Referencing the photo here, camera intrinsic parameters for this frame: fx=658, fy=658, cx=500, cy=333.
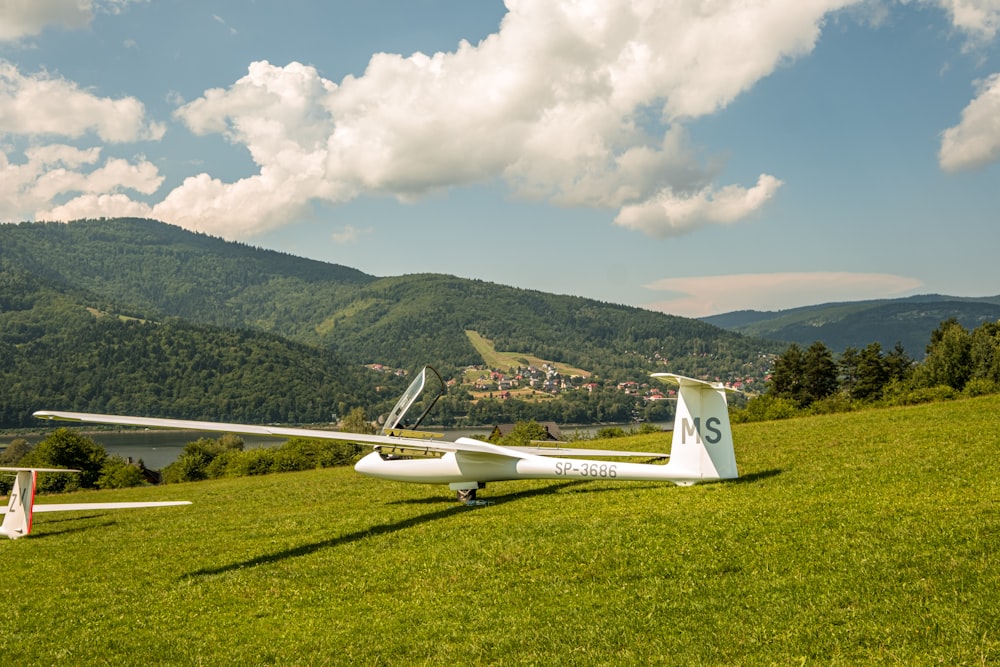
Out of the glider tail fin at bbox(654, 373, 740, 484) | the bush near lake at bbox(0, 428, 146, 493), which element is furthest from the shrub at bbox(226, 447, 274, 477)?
the glider tail fin at bbox(654, 373, 740, 484)

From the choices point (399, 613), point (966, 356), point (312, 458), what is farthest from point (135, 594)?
point (966, 356)

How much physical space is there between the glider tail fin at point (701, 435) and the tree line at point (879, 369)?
3367cm

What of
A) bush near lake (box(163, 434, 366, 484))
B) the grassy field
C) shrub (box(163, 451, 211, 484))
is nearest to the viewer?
the grassy field

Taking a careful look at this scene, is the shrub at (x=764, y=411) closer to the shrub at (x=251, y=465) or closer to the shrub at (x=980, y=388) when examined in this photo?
the shrub at (x=980, y=388)

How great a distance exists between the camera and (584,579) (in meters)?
8.32

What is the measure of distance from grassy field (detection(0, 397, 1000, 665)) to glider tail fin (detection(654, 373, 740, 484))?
362 millimetres

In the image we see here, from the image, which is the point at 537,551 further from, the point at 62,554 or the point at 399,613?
the point at 62,554

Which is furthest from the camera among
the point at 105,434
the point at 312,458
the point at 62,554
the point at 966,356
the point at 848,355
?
the point at 105,434

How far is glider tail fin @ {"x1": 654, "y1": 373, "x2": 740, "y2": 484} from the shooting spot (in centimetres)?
1203

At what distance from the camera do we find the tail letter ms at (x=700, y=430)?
12102mm

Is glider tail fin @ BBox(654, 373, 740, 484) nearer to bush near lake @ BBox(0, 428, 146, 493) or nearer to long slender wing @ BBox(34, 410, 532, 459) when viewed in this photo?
long slender wing @ BBox(34, 410, 532, 459)

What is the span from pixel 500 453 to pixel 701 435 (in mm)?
4451

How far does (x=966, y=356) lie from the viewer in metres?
53.7

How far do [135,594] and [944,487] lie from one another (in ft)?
42.3
